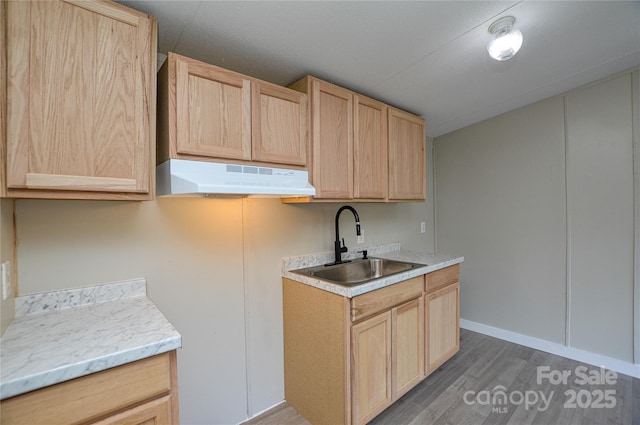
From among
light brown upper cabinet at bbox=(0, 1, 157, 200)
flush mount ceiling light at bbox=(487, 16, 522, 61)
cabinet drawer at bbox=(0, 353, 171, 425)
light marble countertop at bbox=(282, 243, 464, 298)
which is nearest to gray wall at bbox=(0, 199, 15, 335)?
light brown upper cabinet at bbox=(0, 1, 157, 200)

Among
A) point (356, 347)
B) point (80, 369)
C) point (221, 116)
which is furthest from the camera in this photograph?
point (356, 347)

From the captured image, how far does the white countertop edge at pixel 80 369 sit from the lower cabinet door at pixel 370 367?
38.4 inches

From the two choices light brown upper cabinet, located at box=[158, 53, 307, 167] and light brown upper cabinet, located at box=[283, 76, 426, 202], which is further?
light brown upper cabinet, located at box=[283, 76, 426, 202]

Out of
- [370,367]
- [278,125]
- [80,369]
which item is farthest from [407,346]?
[80,369]

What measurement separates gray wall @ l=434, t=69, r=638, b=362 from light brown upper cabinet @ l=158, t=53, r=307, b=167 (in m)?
2.36

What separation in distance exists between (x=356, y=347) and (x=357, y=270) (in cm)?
77

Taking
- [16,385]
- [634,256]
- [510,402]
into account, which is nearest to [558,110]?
[634,256]

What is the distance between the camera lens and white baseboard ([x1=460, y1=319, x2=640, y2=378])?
2.27 metres

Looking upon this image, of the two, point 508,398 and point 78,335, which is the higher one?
point 78,335

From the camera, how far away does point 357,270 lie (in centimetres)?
230

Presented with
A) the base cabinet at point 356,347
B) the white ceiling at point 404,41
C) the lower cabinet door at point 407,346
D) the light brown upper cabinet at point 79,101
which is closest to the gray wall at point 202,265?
the base cabinet at point 356,347

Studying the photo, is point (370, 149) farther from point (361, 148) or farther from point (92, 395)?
point (92, 395)

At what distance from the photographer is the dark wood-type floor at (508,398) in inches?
71.8

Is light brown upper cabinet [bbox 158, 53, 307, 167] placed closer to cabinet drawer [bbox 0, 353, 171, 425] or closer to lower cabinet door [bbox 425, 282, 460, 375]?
cabinet drawer [bbox 0, 353, 171, 425]
